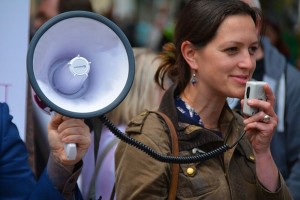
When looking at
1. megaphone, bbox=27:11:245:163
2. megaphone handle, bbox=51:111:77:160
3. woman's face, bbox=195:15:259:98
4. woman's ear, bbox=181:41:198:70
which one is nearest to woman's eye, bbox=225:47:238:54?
woman's face, bbox=195:15:259:98

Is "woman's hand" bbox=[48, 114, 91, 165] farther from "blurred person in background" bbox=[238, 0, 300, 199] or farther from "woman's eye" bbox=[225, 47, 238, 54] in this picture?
"blurred person in background" bbox=[238, 0, 300, 199]

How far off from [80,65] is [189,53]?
756 mm

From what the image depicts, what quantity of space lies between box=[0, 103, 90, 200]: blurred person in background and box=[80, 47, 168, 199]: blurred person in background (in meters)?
0.67

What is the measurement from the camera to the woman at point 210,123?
284 cm

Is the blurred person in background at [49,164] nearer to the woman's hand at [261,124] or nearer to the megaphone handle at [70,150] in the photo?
the megaphone handle at [70,150]

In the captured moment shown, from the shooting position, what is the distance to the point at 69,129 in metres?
2.43

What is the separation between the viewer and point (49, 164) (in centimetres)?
259

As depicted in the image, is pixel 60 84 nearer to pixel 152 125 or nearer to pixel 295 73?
pixel 152 125

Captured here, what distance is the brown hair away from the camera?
9.89ft

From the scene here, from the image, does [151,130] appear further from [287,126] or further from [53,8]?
[53,8]

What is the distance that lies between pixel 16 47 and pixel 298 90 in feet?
5.88

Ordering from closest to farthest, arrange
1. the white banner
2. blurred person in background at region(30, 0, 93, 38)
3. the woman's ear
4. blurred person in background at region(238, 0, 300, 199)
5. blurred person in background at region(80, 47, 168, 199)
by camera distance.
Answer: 1. the woman's ear
2. the white banner
3. blurred person in background at region(80, 47, 168, 199)
4. blurred person in background at region(238, 0, 300, 199)
5. blurred person in background at region(30, 0, 93, 38)

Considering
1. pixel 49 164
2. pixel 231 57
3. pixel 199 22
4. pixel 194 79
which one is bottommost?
pixel 49 164

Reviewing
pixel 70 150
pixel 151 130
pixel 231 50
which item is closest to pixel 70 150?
pixel 70 150
